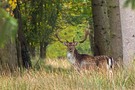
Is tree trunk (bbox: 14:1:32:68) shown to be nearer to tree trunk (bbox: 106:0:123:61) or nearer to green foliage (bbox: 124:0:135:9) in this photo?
tree trunk (bbox: 106:0:123:61)

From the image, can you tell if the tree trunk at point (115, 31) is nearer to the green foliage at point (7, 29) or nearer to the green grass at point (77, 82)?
the green grass at point (77, 82)

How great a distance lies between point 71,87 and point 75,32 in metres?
21.3

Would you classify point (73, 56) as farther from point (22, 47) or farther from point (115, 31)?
point (22, 47)

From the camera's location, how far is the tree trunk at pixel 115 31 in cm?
1314

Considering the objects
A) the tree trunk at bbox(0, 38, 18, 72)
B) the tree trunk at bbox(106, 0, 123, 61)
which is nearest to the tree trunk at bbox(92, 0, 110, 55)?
the tree trunk at bbox(106, 0, 123, 61)

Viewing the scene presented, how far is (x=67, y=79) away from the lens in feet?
28.8

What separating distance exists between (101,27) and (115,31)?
0.85 metres

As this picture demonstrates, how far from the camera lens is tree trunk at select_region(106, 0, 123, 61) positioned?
1314 cm

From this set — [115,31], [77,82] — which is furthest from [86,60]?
[77,82]

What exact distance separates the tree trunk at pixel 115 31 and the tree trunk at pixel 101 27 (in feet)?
1.93

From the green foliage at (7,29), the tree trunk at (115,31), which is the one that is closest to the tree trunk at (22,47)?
the tree trunk at (115,31)

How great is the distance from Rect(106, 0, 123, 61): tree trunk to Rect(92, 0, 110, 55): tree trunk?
1.93 feet

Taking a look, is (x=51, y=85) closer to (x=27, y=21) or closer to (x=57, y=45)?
(x=27, y=21)

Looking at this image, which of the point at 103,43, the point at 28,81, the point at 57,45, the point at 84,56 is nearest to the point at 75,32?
the point at 57,45
